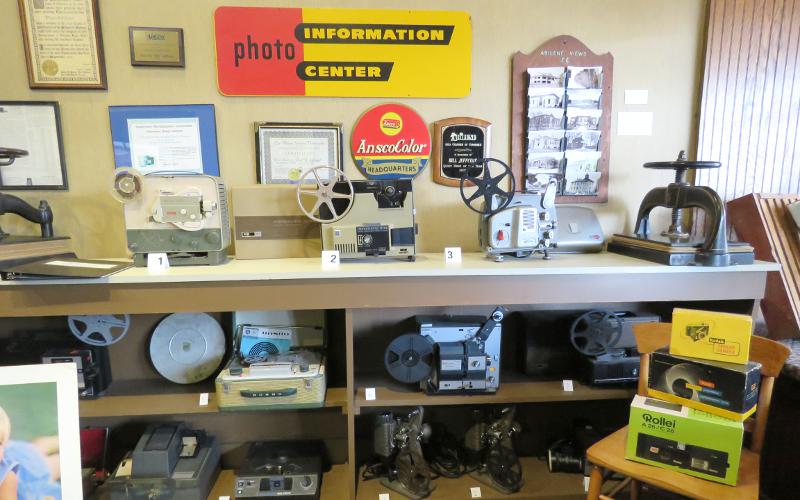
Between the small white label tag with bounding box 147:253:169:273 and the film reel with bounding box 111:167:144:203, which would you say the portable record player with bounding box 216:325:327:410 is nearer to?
the small white label tag with bounding box 147:253:169:273

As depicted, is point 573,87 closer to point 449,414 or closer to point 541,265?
point 541,265

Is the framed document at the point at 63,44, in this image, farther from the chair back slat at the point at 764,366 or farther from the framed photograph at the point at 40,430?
the chair back slat at the point at 764,366

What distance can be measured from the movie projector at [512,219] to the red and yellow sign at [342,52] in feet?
1.85

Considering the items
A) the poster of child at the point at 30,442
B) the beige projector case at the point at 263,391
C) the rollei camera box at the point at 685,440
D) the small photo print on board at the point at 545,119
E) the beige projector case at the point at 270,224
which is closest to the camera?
the poster of child at the point at 30,442

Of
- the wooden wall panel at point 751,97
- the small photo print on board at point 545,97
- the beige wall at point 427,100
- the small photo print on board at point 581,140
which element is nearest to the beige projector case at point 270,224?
the beige wall at point 427,100

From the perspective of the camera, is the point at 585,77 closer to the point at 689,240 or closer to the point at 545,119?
the point at 545,119

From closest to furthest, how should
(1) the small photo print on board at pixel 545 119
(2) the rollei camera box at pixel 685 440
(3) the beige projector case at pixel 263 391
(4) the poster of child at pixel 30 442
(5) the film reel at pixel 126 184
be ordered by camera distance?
(4) the poster of child at pixel 30 442
(2) the rollei camera box at pixel 685 440
(5) the film reel at pixel 126 184
(3) the beige projector case at pixel 263 391
(1) the small photo print on board at pixel 545 119

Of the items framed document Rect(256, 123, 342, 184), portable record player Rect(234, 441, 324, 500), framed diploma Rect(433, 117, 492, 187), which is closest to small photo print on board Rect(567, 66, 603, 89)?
framed diploma Rect(433, 117, 492, 187)

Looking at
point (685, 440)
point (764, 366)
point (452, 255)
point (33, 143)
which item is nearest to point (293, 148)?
point (452, 255)

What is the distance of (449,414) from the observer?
210cm

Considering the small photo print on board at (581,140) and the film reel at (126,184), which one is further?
the small photo print on board at (581,140)

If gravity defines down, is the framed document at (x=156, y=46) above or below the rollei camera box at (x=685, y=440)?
above

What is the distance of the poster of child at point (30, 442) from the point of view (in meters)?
1.19

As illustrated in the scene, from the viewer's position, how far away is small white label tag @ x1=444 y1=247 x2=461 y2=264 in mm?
1723
